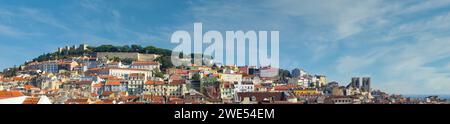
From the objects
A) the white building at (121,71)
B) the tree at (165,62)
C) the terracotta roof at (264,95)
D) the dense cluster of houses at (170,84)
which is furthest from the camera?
the tree at (165,62)

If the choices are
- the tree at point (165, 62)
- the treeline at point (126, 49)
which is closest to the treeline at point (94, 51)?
the treeline at point (126, 49)

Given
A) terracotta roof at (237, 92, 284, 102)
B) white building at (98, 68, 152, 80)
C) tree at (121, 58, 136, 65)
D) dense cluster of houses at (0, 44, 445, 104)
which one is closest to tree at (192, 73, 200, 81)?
dense cluster of houses at (0, 44, 445, 104)

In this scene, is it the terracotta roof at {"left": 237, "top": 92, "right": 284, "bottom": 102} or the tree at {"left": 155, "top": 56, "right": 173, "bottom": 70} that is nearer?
the terracotta roof at {"left": 237, "top": 92, "right": 284, "bottom": 102}

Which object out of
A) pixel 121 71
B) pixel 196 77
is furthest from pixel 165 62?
pixel 196 77

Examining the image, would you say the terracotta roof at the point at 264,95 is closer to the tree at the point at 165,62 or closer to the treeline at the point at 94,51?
the tree at the point at 165,62

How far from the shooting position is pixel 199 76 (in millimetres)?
21750

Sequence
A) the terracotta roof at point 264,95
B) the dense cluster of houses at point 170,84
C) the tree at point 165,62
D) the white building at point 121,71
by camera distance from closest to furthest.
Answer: the terracotta roof at point 264,95, the dense cluster of houses at point 170,84, the white building at point 121,71, the tree at point 165,62

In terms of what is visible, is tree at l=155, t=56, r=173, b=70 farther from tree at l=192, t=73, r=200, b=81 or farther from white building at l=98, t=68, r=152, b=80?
tree at l=192, t=73, r=200, b=81

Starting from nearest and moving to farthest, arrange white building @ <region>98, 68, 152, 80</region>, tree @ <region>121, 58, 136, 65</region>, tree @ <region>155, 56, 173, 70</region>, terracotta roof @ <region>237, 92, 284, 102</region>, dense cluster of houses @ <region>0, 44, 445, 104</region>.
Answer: terracotta roof @ <region>237, 92, 284, 102</region> → dense cluster of houses @ <region>0, 44, 445, 104</region> → white building @ <region>98, 68, 152, 80</region> → tree @ <region>155, 56, 173, 70</region> → tree @ <region>121, 58, 136, 65</region>

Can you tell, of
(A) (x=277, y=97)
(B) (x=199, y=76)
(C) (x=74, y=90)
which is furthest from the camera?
(B) (x=199, y=76)

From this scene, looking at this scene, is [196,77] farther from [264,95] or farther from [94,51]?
[94,51]

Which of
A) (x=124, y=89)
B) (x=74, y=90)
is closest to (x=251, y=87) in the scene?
(x=124, y=89)
